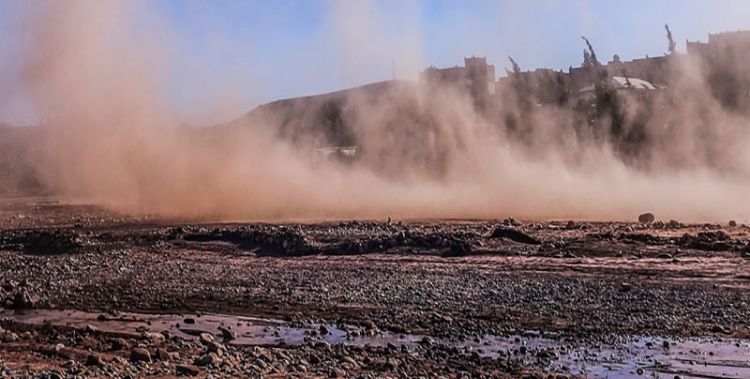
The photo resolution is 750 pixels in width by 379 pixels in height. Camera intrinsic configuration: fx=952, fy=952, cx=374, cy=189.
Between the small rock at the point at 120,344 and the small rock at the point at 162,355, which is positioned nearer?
the small rock at the point at 162,355

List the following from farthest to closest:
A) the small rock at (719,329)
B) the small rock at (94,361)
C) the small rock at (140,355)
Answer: the small rock at (719,329), the small rock at (140,355), the small rock at (94,361)

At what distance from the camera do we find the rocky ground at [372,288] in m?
13.5

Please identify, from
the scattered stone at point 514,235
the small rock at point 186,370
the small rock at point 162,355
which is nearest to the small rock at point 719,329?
the small rock at point 186,370

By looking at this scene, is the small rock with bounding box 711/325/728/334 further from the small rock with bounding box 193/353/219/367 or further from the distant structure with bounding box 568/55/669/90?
the distant structure with bounding box 568/55/669/90

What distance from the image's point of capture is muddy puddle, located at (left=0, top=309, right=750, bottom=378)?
41.6ft

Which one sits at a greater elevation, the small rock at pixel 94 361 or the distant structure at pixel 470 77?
the distant structure at pixel 470 77

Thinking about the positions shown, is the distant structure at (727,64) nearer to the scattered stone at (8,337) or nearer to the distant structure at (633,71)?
the distant structure at (633,71)

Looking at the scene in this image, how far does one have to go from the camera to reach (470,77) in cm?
5528

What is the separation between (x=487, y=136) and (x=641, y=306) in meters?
31.8

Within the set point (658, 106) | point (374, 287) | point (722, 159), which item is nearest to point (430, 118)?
point (658, 106)

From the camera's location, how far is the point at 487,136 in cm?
4831

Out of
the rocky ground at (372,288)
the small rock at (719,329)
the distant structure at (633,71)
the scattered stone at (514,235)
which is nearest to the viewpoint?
the rocky ground at (372,288)

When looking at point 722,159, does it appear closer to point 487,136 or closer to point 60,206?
point 487,136

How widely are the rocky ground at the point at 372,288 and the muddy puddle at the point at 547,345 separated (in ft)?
1.03
